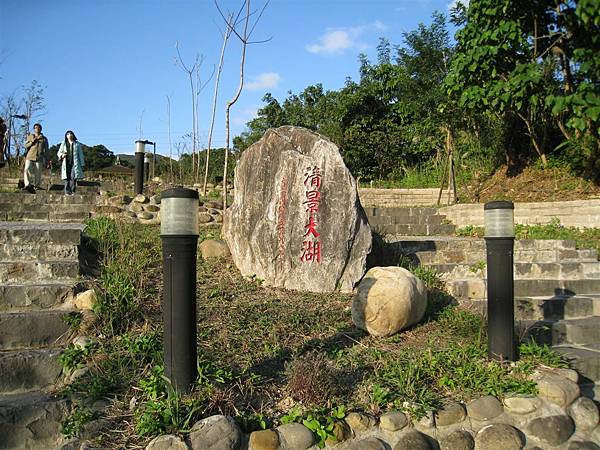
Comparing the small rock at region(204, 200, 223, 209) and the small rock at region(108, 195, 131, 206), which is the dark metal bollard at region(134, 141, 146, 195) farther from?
the small rock at region(204, 200, 223, 209)

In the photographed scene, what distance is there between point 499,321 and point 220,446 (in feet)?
6.86

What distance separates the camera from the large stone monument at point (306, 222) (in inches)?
197

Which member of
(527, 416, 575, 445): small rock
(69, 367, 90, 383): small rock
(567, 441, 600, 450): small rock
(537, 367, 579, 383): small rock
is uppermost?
(69, 367, 90, 383): small rock

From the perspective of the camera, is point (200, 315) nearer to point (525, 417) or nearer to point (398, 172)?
point (525, 417)

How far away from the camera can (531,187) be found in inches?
393

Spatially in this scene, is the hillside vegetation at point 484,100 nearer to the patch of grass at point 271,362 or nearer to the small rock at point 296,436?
the patch of grass at point 271,362

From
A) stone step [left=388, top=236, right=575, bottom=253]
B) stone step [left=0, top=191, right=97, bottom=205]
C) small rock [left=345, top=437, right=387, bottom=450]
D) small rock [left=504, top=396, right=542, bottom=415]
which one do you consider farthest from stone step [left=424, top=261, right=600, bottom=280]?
stone step [left=0, top=191, right=97, bottom=205]

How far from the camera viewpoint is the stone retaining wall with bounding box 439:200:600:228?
7782 millimetres

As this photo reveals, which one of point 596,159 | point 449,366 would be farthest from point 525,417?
point 596,159

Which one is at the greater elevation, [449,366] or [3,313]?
[3,313]

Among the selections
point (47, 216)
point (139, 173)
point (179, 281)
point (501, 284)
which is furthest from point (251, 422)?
point (139, 173)

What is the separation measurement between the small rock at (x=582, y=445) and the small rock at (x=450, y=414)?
0.73 m

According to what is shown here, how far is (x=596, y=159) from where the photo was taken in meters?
8.96

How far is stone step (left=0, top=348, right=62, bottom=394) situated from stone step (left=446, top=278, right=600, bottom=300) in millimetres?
3832
